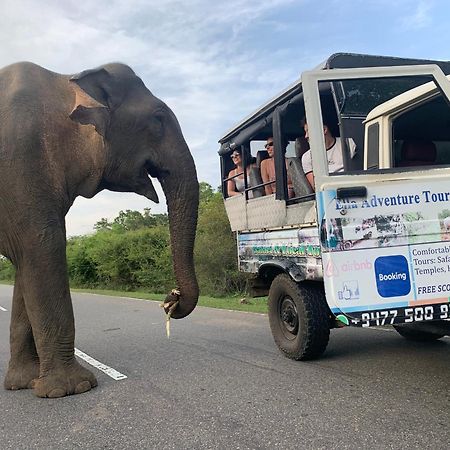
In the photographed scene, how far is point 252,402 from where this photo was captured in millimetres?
4121

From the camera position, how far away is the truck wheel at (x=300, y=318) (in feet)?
16.6

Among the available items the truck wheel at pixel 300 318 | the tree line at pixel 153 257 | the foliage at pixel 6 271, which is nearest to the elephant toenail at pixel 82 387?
the truck wheel at pixel 300 318

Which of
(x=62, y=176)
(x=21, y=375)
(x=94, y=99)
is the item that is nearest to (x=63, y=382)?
(x=21, y=375)

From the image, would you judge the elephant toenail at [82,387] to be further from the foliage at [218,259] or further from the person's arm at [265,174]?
the foliage at [218,259]

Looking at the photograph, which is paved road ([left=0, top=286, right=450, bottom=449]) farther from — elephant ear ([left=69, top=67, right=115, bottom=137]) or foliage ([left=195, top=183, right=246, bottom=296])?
foliage ([left=195, top=183, right=246, bottom=296])

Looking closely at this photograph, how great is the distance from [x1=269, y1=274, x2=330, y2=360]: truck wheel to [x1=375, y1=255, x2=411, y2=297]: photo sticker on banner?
1.46 meters

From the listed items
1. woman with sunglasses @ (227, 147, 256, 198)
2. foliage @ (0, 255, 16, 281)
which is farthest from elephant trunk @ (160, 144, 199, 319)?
foliage @ (0, 255, 16, 281)

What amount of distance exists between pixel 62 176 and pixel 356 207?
2666 mm

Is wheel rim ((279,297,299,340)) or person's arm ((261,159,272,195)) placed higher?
person's arm ((261,159,272,195))

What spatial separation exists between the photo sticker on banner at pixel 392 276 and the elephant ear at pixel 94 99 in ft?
8.59

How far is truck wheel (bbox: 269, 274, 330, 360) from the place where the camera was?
5070 mm

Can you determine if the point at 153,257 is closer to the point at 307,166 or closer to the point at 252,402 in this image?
the point at 307,166

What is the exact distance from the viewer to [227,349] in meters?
6.32

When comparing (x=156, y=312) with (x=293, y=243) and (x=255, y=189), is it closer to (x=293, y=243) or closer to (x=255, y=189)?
(x=255, y=189)
